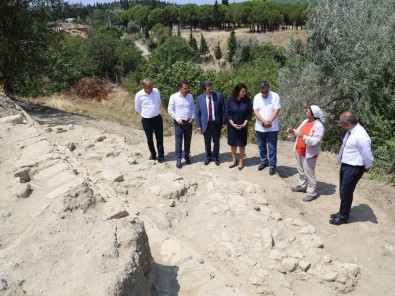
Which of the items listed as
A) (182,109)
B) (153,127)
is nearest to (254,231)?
(182,109)

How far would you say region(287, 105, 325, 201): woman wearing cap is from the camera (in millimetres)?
5234

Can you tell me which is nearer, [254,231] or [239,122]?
[254,231]

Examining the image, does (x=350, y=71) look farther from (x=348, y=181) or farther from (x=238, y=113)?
(x=348, y=181)

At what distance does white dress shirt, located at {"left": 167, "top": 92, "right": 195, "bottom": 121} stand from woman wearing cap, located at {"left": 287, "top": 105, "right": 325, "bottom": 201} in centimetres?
196

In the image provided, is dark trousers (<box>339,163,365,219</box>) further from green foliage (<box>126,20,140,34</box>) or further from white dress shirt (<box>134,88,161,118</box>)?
green foliage (<box>126,20,140,34</box>)

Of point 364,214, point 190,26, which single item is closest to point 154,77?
point 364,214

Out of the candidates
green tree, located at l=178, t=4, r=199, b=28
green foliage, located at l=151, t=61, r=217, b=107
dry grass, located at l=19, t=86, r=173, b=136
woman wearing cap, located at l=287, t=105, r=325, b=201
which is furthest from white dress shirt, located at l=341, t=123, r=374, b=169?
green tree, located at l=178, t=4, r=199, b=28

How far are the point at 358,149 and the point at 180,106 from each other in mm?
3127

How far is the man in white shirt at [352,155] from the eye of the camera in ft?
15.2

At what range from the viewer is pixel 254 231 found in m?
4.71

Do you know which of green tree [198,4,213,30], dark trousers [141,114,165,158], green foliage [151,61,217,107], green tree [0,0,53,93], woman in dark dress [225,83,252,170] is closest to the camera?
woman in dark dress [225,83,252,170]

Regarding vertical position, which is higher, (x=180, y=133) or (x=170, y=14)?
(x=170, y=14)

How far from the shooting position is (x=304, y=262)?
4203 mm

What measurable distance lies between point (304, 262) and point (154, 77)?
56.4 feet
